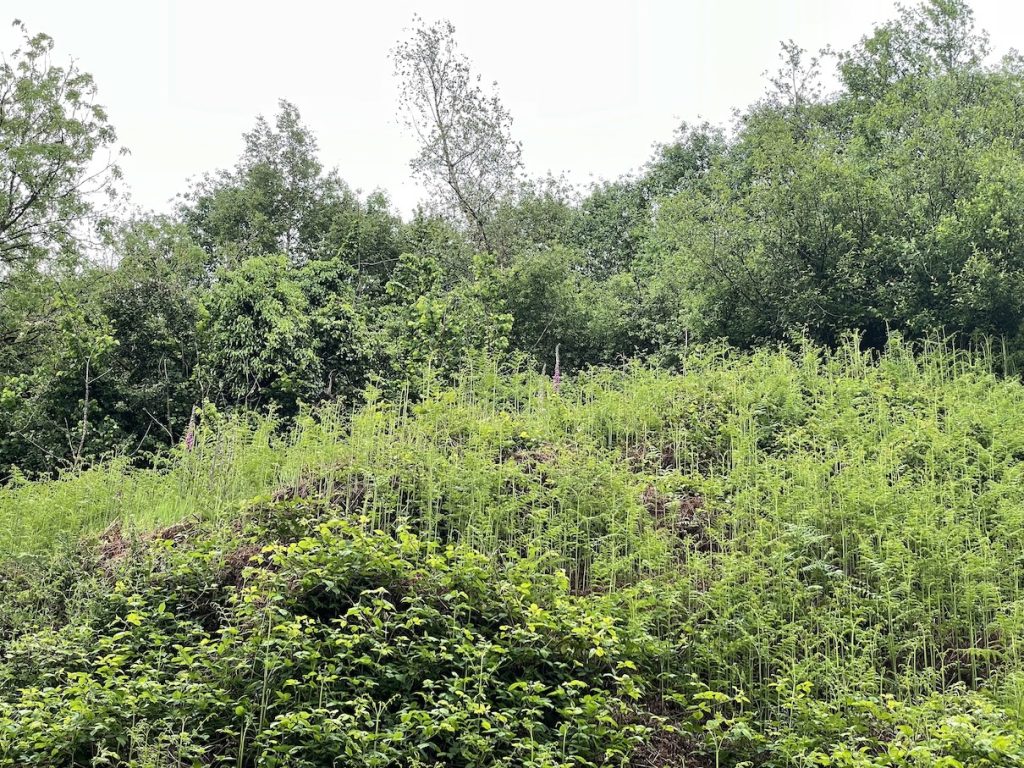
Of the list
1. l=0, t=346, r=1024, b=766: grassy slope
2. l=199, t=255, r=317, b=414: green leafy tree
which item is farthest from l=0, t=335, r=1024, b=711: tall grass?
l=199, t=255, r=317, b=414: green leafy tree

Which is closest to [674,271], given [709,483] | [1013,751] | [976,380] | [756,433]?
[976,380]

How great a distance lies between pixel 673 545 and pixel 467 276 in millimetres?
13563

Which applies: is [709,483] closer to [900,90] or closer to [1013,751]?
[1013,751]

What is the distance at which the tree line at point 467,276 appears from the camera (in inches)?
466

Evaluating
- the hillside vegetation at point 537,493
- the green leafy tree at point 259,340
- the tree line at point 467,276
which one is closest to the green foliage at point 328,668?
the hillside vegetation at point 537,493

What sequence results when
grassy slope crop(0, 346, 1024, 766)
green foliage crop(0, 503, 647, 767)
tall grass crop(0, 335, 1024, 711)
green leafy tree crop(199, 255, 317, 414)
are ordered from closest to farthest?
green foliage crop(0, 503, 647, 767)
grassy slope crop(0, 346, 1024, 766)
tall grass crop(0, 335, 1024, 711)
green leafy tree crop(199, 255, 317, 414)

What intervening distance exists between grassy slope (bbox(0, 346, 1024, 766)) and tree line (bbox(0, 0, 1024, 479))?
2.59 m

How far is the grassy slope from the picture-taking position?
174 inches

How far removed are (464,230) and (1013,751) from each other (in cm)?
1775

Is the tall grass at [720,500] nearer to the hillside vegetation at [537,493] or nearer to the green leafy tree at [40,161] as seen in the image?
the hillside vegetation at [537,493]

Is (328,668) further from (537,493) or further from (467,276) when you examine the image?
(467,276)

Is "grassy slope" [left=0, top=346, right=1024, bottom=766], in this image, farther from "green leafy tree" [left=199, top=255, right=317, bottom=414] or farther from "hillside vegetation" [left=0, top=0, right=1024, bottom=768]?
"green leafy tree" [left=199, top=255, right=317, bottom=414]

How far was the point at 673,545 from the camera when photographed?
20.4 ft

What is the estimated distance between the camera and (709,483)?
678 cm
